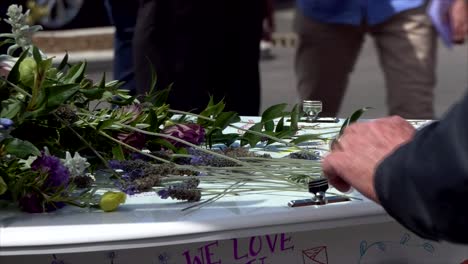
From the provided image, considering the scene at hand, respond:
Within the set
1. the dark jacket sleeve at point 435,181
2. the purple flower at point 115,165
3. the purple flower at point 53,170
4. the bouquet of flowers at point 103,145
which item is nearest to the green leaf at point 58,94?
the bouquet of flowers at point 103,145

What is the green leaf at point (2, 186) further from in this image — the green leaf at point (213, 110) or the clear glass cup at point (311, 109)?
the clear glass cup at point (311, 109)

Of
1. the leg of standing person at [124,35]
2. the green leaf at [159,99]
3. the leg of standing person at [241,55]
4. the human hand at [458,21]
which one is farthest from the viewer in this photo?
the human hand at [458,21]

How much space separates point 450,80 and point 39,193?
8590 millimetres

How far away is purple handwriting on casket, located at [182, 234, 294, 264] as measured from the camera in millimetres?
2045

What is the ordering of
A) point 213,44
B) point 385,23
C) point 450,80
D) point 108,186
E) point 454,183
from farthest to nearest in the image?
1. point 450,80
2. point 385,23
3. point 213,44
4. point 108,186
5. point 454,183

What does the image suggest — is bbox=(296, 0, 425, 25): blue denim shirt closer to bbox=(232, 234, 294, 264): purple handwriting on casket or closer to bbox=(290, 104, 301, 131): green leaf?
bbox=(290, 104, 301, 131): green leaf

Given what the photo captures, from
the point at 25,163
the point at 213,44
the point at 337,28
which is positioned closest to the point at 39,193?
the point at 25,163

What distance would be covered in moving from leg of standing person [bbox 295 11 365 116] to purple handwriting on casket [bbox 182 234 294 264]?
286 centimetres

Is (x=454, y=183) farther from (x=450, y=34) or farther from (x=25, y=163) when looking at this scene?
(x=450, y=34)

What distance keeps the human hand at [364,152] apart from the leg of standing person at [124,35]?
3.13 m

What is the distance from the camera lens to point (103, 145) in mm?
2311

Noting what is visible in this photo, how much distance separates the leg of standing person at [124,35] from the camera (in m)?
4.92

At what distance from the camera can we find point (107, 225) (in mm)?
1910

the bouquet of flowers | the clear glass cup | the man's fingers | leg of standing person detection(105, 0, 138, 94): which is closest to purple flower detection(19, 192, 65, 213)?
the bouquet of flowers
